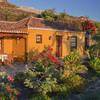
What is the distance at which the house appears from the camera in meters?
12.8

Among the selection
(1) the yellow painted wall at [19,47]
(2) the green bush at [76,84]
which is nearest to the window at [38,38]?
(1) the yellow painted wall at [19,47]

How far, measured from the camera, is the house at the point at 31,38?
12753 millimetres

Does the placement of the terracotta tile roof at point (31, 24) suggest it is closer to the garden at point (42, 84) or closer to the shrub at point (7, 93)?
the garden at point (42, 84)

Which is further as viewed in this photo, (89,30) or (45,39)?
(89,30)

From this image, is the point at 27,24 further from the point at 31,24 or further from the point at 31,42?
the point at 31,42

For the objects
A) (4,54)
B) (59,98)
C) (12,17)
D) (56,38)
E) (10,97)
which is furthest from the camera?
(12,17)

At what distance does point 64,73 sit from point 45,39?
24.2 ft

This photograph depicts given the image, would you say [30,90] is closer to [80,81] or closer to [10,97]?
[10,97]

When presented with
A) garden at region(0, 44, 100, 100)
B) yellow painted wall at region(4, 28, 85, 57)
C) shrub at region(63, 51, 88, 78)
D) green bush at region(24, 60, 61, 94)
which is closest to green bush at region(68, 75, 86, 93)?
garden at region(0, 44, 100, 100)

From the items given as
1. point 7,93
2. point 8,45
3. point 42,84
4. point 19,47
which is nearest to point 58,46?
point 19,47

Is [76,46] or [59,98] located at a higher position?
[76,46]

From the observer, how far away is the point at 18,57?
13680 millimetres

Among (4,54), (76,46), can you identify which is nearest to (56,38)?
(76,46)

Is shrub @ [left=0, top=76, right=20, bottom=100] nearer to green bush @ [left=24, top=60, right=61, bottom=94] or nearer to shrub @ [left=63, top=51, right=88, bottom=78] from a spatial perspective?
green bush @ [left=24, top=60, right=61, bottom=94]
